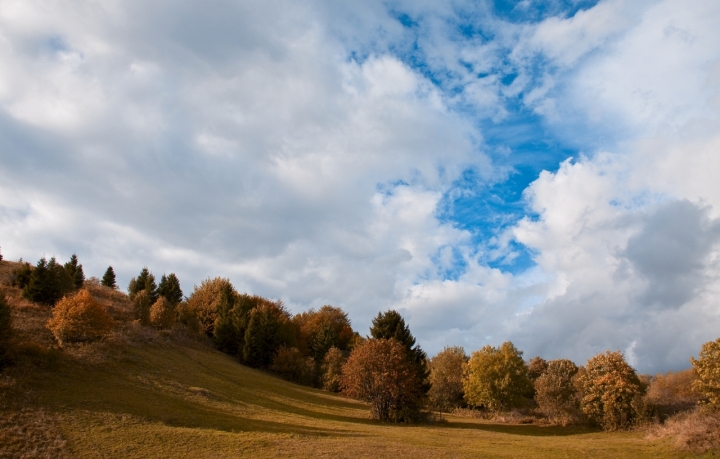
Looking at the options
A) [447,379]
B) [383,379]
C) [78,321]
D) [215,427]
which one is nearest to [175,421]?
[215,427]

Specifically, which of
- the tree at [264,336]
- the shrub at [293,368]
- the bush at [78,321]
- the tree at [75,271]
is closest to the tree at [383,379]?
the shrub at [293,368]

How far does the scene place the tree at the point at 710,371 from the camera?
39156mm

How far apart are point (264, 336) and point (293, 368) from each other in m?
8.97

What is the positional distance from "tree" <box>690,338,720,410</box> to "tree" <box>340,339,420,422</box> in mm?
27970

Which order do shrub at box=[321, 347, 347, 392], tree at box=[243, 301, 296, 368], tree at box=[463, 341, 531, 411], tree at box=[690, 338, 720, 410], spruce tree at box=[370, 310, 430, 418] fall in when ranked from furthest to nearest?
tree at box=[243, 301, 296, 368], shrub at box=[321, 347, 347, 392], tree at box=[463, 341, 531, 411], spruce tree at box=[370, 310, 430, 418], tree at box=[690, 338, 720, 410]

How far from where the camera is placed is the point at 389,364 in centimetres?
5006

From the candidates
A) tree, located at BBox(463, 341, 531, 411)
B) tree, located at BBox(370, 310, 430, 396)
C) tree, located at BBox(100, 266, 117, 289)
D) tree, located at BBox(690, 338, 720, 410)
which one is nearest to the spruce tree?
tree, located at BBox(370, 310, 430, 396)

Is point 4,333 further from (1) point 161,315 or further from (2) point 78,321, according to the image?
(1) point 161,315

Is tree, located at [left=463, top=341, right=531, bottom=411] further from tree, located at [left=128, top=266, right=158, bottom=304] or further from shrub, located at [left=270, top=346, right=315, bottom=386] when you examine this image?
tree, located at [left=128, top=266, right=158, bottom=304]

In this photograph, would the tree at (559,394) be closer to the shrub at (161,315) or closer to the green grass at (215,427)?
the green grass at (215,427)

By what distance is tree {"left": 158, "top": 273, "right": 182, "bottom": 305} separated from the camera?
91.8 m

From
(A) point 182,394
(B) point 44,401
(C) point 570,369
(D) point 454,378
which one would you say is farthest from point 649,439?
(B) point 44,401

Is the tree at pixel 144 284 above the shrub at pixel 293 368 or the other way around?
above

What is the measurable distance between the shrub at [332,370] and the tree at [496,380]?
68.7ft
